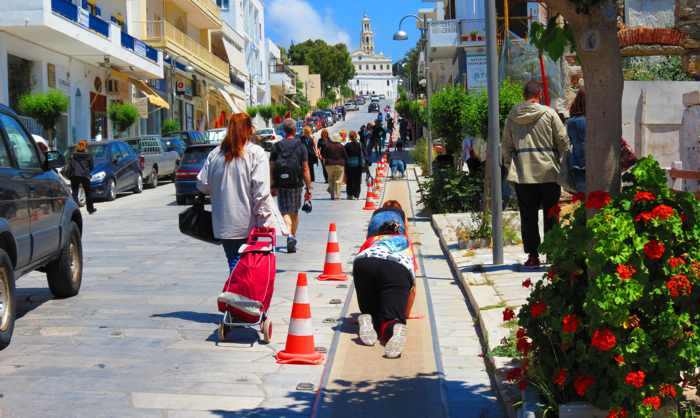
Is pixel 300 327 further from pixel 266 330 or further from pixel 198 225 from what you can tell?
pixel 198 225

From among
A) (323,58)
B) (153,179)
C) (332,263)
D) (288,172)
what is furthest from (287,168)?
(323,58)

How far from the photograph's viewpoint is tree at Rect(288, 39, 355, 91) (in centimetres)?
13450

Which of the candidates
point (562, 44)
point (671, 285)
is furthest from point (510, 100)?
point (671, 285)

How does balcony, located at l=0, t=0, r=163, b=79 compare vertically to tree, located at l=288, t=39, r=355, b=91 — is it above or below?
below

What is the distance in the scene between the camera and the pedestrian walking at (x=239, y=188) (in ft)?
23.6

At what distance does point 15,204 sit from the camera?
7.19 m

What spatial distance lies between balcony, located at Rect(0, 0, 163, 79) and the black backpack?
16.2 meters

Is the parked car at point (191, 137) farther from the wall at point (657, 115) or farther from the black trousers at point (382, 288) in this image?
the black trousers at point (382, 288)

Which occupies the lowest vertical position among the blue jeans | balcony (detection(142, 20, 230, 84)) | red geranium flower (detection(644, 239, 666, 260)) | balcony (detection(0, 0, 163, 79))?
the blue jeans

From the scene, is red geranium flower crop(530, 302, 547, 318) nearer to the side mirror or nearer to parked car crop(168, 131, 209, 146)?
the side mirror

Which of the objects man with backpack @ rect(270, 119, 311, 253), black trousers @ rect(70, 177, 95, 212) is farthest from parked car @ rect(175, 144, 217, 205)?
man with backpack @ rect(270, 119, 311, 253)

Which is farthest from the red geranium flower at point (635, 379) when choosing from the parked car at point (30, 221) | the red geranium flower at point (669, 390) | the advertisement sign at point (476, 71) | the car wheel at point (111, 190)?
the advertisement sign at point (476, 71)

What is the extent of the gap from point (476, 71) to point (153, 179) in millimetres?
12054

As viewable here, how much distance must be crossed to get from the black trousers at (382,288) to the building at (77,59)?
2050 centimetres
